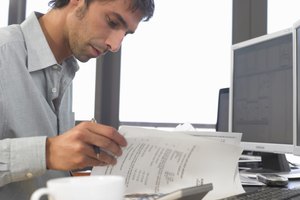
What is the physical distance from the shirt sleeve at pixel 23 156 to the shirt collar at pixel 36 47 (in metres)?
0.31

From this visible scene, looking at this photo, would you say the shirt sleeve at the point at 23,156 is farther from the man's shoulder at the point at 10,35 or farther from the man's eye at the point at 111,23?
the man's eye at the point at 111,23

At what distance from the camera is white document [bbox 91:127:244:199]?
2.53ft

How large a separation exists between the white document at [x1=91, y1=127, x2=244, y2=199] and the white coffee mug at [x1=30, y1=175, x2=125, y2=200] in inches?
12.7

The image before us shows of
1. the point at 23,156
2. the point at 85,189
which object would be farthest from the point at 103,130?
the point at 85,189

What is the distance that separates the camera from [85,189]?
16.4 inches

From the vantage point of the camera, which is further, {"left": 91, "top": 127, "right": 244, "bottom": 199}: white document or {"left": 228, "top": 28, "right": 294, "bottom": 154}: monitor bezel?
{"left": 228, "top": 28, "right": 294, "bottom": 154}: monitor bezel

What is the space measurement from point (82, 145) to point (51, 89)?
0.39 meters

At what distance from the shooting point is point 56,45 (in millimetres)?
1155

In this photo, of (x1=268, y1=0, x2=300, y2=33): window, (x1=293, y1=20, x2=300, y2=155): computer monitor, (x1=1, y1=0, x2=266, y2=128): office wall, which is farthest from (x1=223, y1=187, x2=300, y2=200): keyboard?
(x1=268, y1=0, x2=300, y2=33): window

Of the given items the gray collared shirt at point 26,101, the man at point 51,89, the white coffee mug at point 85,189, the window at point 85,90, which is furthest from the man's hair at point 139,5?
the window at point 85,90

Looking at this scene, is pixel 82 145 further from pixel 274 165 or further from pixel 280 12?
pixel 280 12

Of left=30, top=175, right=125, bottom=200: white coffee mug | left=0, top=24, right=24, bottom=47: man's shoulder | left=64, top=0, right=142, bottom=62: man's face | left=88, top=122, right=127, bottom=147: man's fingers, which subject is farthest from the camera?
left=64, top=0, right=142, bottom=62: man's face

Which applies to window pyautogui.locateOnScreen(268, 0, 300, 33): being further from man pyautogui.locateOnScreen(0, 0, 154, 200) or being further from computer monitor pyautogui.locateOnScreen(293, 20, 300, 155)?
man pyautogui.locateOnScreen(0, 0, 154, 200)

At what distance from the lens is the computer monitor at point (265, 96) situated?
1.28 metres
